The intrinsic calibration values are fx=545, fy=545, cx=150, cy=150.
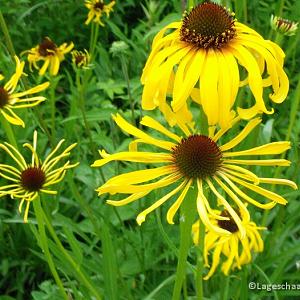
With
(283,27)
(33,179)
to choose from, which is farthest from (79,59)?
(33,179)

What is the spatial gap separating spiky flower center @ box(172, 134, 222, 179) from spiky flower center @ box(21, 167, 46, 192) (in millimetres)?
307

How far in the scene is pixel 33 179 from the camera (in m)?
0.99

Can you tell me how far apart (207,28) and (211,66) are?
0.09 metres

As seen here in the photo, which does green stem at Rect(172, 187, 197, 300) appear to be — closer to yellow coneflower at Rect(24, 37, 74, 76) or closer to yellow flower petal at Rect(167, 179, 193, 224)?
yellow flower petal at Rect(167, 179, 193, 224)

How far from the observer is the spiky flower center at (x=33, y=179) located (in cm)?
98

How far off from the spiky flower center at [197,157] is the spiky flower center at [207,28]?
134mm

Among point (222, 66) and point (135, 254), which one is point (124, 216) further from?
point (222, 66)

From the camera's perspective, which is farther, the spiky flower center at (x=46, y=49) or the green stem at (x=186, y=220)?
the spiky flower center at (x=46, y=49)

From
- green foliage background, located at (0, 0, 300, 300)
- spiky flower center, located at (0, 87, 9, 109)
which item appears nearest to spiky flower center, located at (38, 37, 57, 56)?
green foliage background, located at (0, 0, 300, 300)

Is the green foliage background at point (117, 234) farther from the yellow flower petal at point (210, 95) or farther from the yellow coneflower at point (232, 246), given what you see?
the yellow flower petal at point (210, 95)

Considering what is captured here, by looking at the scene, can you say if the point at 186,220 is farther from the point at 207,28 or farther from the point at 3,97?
the point at 3,97

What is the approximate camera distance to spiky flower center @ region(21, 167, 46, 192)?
98cm

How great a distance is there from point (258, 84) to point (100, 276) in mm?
839
